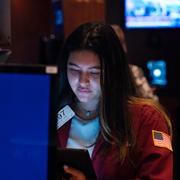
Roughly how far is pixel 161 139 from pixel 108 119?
19cm

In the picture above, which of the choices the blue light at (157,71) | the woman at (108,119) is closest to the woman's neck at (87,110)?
the woman at (108,119)

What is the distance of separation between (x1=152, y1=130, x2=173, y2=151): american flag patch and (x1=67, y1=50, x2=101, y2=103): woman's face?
0.24 metres

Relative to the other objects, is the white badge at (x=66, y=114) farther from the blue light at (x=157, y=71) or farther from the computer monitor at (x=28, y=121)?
the blue light at (x=157, y=71)

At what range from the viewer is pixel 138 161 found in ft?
5.08

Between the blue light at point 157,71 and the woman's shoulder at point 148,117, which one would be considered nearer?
Answer: the woman's shoulder at point 148,117

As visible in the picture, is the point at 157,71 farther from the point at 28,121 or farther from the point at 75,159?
the point at 28,121

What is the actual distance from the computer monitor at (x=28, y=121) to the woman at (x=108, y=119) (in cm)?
49

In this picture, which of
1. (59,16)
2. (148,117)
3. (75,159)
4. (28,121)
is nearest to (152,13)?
(59,16)

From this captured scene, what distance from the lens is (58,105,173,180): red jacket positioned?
1.51m

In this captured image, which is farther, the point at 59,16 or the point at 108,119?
the point at 59,16

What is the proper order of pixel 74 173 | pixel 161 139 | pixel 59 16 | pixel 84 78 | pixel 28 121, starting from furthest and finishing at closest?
pixel 59 16, pixel 161 139, pixel 84 78, pixel 74 173, pixel 28 121

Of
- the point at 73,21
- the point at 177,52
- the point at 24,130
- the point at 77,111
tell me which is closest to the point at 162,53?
the point at 177,52

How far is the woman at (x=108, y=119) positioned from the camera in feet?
4.94

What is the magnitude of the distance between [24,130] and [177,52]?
375cm
